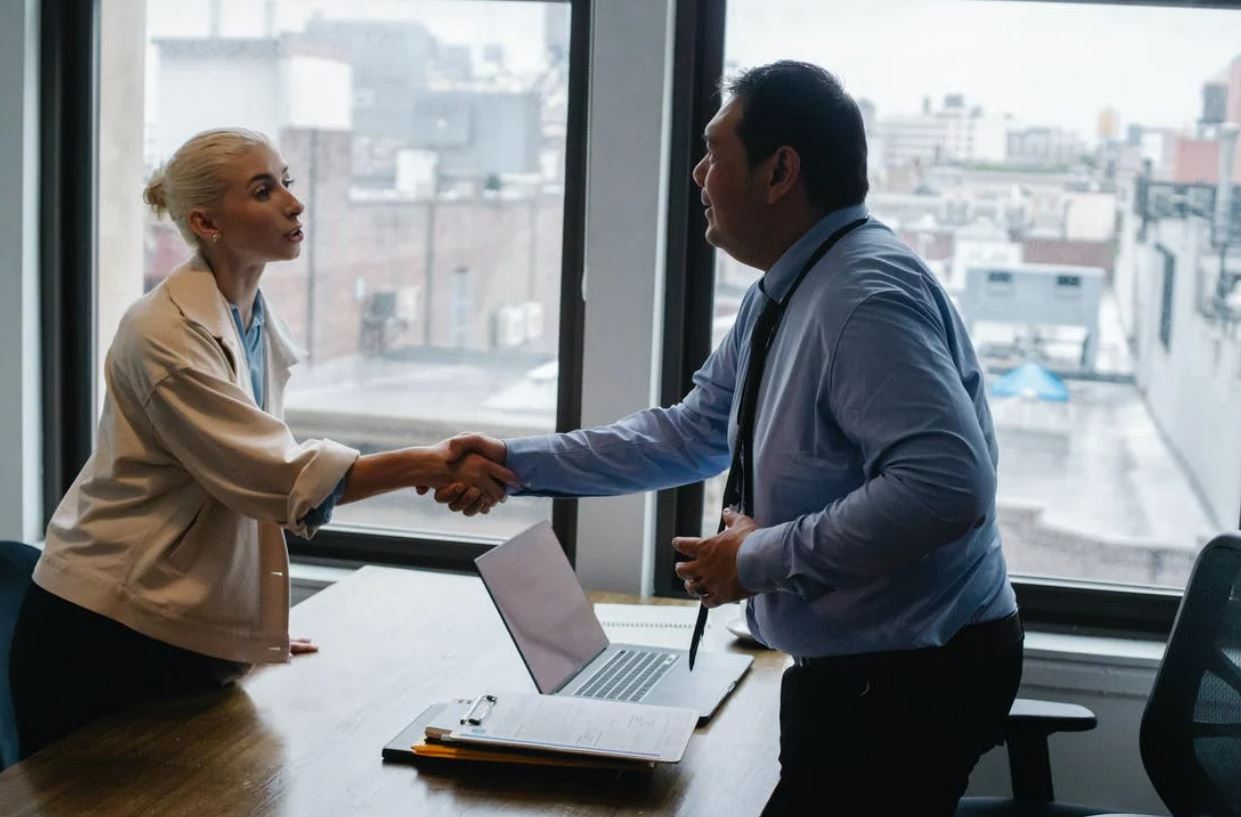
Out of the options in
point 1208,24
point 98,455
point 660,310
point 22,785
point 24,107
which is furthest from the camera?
point 24,107

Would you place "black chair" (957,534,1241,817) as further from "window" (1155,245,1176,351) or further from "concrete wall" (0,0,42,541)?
"concrete wall" (0,0,42,541)

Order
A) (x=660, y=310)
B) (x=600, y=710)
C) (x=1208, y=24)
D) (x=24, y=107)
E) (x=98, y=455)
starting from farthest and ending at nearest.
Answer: (x=24, y=107) → (x=660, y=310) → (x=1208, y=24) → (x=98, y=455) → (x=600, y=710)

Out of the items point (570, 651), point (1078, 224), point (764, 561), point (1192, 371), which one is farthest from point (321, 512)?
point (1192, 371)

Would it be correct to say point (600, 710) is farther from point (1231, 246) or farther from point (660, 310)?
point (1231, 246)

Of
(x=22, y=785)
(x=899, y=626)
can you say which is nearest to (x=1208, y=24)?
(x=899, y=626)

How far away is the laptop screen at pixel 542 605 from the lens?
83.0 inches

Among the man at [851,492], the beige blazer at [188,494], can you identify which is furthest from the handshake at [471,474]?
the man at [851,492]

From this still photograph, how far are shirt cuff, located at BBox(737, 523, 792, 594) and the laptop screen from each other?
1.47 ft

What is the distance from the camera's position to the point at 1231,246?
9.62ft

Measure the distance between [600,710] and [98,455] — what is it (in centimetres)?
86

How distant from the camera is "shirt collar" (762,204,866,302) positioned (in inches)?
73.6

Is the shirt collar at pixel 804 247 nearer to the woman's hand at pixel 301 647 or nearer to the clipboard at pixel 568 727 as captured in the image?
the clipboard at pixel 568 727

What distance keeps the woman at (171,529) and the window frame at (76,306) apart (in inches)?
47.6

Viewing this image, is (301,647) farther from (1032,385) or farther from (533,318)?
(1032,385)
